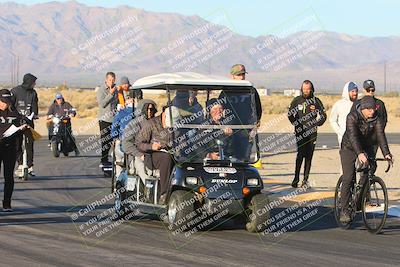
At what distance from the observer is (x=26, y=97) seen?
19.3 m

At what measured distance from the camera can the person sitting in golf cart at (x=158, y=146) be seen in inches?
492

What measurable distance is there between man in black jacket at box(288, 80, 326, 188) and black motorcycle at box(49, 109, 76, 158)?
10270 mm

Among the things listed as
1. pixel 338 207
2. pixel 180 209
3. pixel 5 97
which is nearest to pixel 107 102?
pixel 5 97

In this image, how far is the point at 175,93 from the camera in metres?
12.9

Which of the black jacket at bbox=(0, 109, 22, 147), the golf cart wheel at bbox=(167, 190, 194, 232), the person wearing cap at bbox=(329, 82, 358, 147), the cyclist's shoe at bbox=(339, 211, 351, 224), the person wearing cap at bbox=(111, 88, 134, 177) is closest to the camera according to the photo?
the golf cart wheel at bbox=(167, 190, 194, 232)

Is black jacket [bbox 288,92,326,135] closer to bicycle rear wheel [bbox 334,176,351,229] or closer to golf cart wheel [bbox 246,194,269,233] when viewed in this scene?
bicycle rear wheel [bbox 334,176,351,229]

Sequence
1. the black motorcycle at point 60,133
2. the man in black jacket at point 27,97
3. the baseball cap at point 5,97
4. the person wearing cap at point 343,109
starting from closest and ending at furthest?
the baseball cap at point 5,97 < the person wearing cap at point 343,109 < the man in black jacket at point 27,97 < the black motorcycle at point 60,133

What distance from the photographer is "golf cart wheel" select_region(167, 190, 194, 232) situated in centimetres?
1193

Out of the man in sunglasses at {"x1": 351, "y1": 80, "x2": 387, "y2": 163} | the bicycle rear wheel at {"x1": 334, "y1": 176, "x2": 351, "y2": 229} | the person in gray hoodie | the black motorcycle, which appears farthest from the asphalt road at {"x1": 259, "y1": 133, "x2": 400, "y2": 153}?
the bicycle rear wheel at {"x1": 334, "y1": 176, "x2": 351, "y2": 229}

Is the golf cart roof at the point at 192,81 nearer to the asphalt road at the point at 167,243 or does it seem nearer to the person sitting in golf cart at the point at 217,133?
the person sitting in golf cart at the point at 217,133

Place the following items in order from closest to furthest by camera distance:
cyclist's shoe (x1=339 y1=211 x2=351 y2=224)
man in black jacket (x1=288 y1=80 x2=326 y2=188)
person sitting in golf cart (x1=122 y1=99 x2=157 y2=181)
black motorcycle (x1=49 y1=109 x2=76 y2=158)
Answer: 1. cyclist's shoe (x1=339 y1=211 x2=351 y2=224)
2. person sitting in golf cart (x1=122 y1=99 x2=157 y2=181)
3. man in black jacket (x1=288 y1=80 x2=326 y2=188)
4. black motorcycle (x1=49 y1=109 x2=76 y2=158)

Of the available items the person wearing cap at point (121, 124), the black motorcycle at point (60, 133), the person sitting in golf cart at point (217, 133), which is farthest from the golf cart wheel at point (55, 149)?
the person sitting in golf cart at point (217, 133)

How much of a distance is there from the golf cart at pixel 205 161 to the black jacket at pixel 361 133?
1.28 m

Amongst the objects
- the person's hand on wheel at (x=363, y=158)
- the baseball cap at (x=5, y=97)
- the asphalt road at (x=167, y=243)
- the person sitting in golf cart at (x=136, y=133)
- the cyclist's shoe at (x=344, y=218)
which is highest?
the baseball cap at (x=5, y=97)
